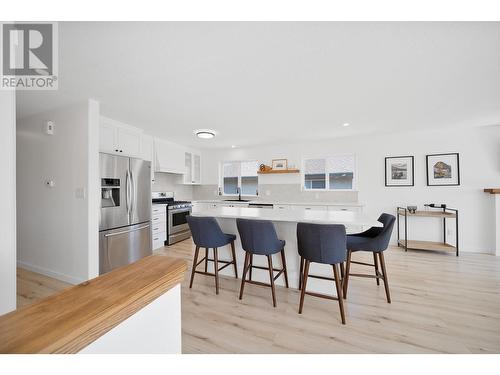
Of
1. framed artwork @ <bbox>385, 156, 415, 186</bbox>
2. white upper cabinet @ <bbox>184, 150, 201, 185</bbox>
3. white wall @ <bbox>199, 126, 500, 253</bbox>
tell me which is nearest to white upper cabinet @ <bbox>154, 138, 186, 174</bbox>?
white upper cabinet @ <bbox>184, 150, 201, 185</bbox>

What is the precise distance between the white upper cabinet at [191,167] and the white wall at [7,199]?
13.5 ft

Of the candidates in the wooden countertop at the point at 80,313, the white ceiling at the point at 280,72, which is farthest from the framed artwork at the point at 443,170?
the wooden countertop at the point at 80,313

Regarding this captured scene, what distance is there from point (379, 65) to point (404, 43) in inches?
10.8

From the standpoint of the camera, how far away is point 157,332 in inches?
24.1

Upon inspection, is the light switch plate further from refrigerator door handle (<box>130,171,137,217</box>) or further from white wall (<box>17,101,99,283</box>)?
refrigerator door handle (<box>130,171,137,217</box>)

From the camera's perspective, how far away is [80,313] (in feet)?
1.40

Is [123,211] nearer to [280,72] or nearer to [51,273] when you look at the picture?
[51,273]

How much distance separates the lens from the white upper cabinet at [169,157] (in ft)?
14.8

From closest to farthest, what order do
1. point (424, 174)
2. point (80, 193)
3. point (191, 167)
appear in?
1. point (80, 193)
2. point (424, 174)
3. point (191, 167)

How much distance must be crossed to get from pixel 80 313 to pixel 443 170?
17.7ft

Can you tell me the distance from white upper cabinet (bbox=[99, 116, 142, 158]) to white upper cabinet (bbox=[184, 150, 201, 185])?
5.80 feet

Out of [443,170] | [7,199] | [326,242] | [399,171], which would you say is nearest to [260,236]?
[326,242]
